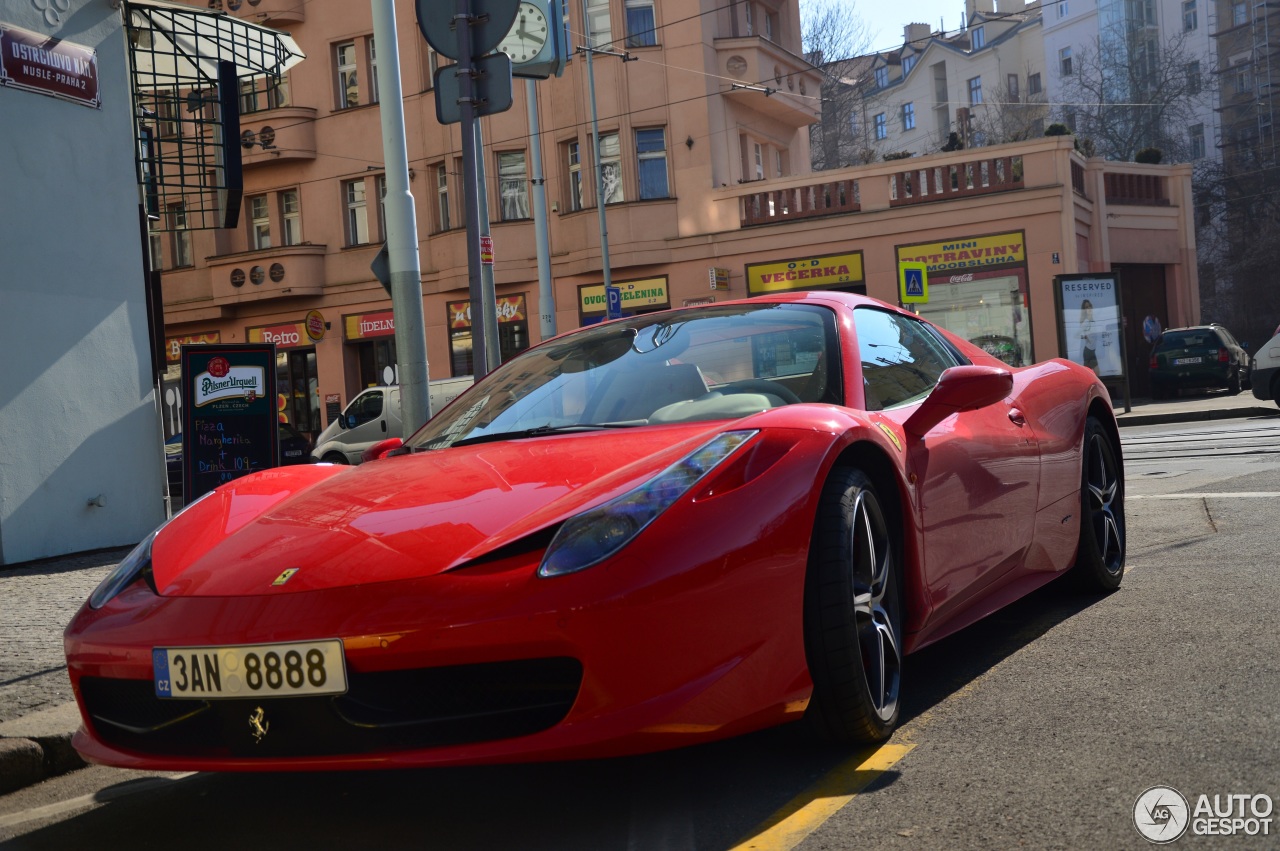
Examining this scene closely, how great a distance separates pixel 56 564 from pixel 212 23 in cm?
533

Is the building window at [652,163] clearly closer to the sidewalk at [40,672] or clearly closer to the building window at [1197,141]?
the sidewalk at [40,672]

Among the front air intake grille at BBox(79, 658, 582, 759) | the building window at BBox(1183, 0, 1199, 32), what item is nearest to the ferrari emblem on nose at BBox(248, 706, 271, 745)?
the front air intake grille at BBox(79, 658, 582, 759)

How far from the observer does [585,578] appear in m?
2.91

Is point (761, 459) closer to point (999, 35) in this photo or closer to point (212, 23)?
point (212, 23)

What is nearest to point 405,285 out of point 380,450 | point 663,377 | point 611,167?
point 380,450

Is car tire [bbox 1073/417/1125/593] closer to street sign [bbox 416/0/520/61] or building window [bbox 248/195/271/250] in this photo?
street sign [bbox 416/0/520/61]

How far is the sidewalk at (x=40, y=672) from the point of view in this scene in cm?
421

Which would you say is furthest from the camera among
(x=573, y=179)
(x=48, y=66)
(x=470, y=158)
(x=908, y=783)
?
(x=573, y=179)

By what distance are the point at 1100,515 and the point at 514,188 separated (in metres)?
26.1

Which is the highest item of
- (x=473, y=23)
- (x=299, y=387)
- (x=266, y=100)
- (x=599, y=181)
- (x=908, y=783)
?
(x=266, y=100)

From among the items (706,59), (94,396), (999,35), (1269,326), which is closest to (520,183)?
(706,59)

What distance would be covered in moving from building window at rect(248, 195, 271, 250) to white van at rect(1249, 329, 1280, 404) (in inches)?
900

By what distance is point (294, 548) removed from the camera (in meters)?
3.31

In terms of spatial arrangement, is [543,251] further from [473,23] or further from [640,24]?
[473,23]
